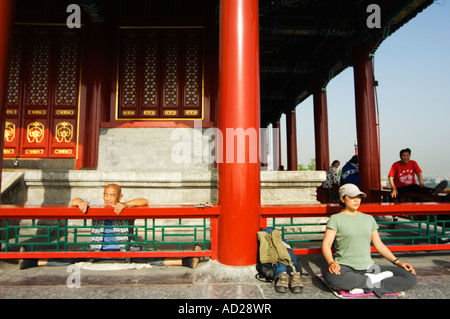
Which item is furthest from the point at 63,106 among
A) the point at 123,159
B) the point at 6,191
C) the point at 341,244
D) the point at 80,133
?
the point at 341,244

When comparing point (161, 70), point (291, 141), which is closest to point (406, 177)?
point (161, 70)

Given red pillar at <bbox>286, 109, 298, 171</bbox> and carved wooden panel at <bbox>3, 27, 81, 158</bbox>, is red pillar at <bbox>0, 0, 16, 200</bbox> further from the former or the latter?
red pillar at <bbox>286, 109, 298, 171</bbox>

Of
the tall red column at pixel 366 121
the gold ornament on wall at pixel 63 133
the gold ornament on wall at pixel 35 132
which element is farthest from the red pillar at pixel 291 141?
the gold ornament on wall at pixel 35 132

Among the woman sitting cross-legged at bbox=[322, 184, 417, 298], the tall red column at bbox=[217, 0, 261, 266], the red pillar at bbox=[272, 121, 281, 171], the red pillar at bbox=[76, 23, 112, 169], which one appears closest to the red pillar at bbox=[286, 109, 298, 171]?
the red pillar at bbox=[272, 121, 281, 171]

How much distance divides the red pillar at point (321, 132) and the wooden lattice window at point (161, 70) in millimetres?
7656

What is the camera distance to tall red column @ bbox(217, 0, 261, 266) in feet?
9.43

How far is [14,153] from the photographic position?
239 inches

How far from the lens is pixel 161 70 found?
6.30 m

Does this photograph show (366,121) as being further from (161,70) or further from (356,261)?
(356,261)

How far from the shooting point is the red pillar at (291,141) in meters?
15.6

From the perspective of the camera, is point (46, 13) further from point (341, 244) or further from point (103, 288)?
point (341, 244)

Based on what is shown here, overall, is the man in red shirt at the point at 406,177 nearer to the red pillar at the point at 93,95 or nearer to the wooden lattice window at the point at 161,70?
the wooden lattice window at the point at 161,70

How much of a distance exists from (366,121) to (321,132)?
14.8 ft

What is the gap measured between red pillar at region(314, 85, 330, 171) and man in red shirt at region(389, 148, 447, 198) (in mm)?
7143
